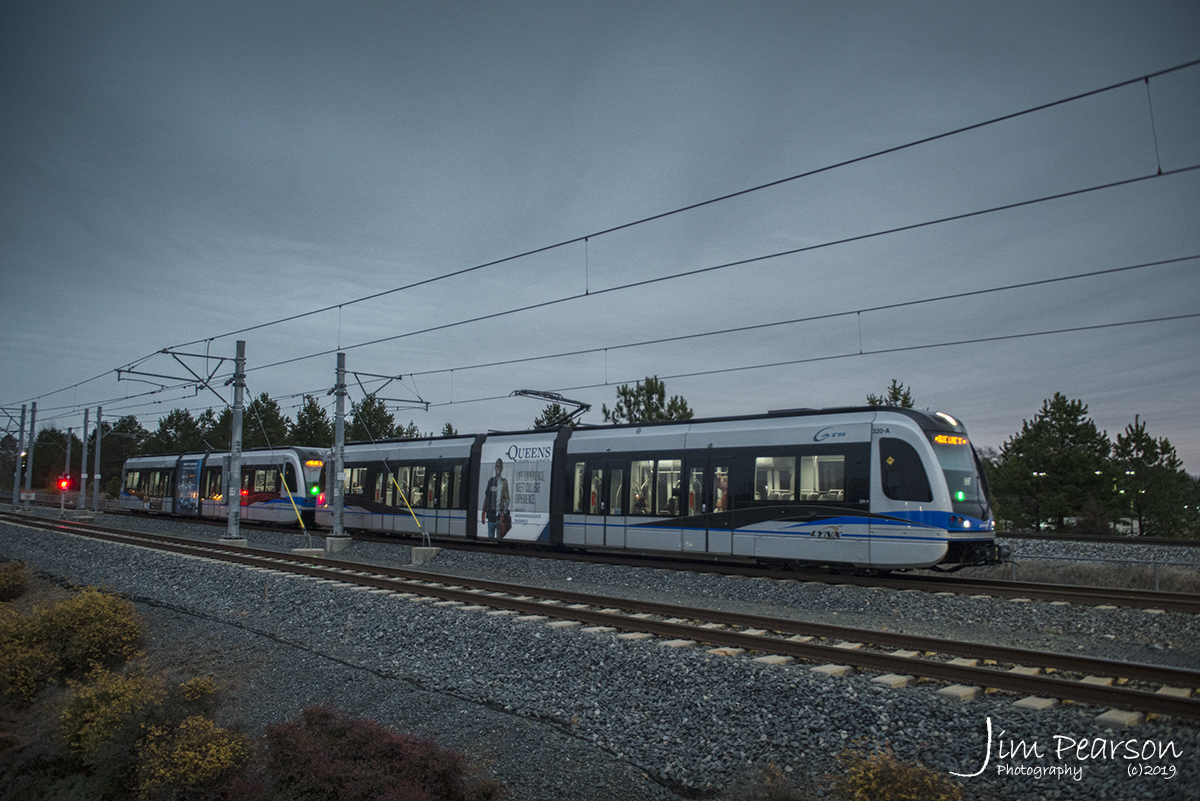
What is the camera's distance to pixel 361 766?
21.0ft

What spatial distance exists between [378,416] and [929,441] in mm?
56619

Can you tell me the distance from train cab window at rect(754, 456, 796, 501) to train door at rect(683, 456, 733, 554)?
78cm

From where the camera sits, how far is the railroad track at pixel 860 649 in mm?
6879

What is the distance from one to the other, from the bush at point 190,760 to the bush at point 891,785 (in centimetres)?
612

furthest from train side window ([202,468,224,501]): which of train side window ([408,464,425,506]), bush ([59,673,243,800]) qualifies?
bush ([59,673,243,800])

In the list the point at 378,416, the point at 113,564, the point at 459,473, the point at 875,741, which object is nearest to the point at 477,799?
the point at 875,741

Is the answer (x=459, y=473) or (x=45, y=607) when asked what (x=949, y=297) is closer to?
(x=459, y=473)

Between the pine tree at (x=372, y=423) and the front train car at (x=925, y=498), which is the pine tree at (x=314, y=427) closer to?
the pine tree at (x=372, y=423)

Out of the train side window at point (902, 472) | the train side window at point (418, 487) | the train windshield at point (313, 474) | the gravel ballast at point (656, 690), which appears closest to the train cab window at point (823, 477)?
the train side window at point (902, 472)

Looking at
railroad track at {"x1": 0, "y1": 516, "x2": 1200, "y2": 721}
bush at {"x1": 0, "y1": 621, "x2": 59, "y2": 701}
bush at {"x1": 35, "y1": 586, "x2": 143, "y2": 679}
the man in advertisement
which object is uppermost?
the man in advertisement

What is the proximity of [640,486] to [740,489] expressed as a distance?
9.34ft

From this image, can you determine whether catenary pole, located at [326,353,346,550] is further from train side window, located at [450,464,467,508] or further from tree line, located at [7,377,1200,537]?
tree line, located at [7,377,1200,537]

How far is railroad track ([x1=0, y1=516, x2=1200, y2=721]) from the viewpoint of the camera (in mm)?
6879

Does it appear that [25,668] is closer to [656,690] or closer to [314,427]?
[656,690]
